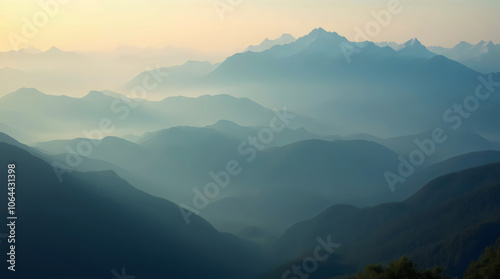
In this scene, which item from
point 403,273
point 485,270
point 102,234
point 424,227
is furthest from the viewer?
point 424,227

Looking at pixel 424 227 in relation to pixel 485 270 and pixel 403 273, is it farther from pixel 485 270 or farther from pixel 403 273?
pixel 403 273

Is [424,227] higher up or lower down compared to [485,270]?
higher up

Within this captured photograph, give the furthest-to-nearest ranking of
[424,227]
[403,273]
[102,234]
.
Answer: [424,227], [102,234], [403,273]

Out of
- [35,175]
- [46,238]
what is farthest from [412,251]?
[35,175]

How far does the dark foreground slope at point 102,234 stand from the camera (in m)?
113

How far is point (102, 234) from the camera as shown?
12938 centimetres

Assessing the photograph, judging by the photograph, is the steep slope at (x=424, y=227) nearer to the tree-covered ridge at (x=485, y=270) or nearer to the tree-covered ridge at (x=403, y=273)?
the tree-covered ridge at (x=485, y=270)

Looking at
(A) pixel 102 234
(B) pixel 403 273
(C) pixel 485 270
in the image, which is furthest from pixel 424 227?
(B) pixel 403 273

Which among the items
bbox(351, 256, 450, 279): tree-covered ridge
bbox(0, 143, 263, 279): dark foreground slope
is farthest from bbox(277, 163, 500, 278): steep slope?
bbox(351, 256, 450, 279): tree-covered ridge

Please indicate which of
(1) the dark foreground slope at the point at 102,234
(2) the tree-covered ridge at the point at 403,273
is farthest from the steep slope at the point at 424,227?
(2) the tree-covered ridge at the point at 403,273

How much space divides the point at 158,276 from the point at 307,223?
67073mm

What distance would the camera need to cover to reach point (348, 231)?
166 metres

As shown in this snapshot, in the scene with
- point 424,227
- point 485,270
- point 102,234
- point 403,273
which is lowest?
point 485,270

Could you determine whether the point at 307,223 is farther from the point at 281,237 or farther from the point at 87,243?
the point at 87,243
